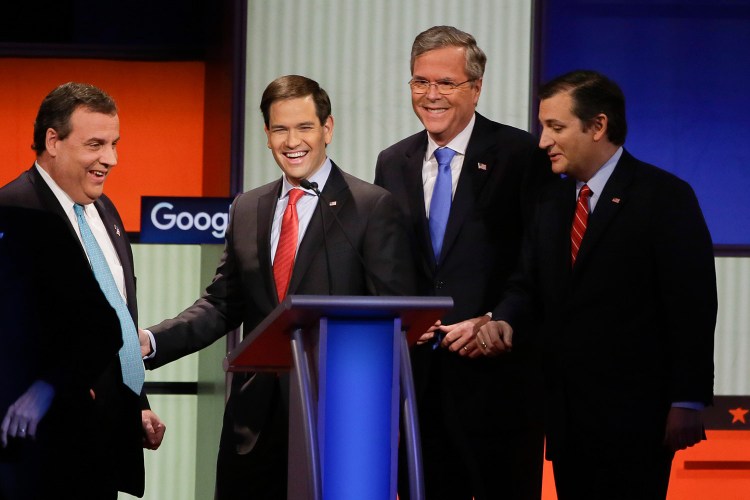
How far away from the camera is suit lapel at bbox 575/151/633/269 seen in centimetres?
335

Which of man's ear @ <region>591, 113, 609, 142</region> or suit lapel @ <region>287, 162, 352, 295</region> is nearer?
suit lapel @ <region>287, 162, 352, 295</region>

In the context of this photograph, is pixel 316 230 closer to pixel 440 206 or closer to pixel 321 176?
pixel 321 176

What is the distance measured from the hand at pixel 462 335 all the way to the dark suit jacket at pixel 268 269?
0.60 ft

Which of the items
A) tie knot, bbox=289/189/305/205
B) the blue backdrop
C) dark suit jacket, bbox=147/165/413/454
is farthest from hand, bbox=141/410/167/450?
the blue backdrop

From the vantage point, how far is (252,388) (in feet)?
10.9

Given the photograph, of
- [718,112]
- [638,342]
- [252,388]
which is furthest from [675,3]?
[252,388]

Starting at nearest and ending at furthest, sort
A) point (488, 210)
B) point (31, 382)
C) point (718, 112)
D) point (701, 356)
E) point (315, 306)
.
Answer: point (315, 306), point (31, 382), point (701, 356), point (488, 210), point (718, 112)

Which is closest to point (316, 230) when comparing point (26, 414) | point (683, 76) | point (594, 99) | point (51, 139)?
point (51, 139)

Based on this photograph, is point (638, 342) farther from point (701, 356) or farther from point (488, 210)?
point (488, 210)

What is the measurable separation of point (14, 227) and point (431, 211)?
133cm

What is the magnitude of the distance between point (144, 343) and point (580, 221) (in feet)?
4.09

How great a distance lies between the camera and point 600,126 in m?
3.48

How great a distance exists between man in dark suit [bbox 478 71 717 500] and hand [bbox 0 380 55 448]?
1270 mm

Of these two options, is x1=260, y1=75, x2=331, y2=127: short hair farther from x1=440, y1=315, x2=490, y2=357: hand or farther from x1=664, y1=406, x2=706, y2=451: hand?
x1=664, y1=406, x2=706, y2=451: hand
